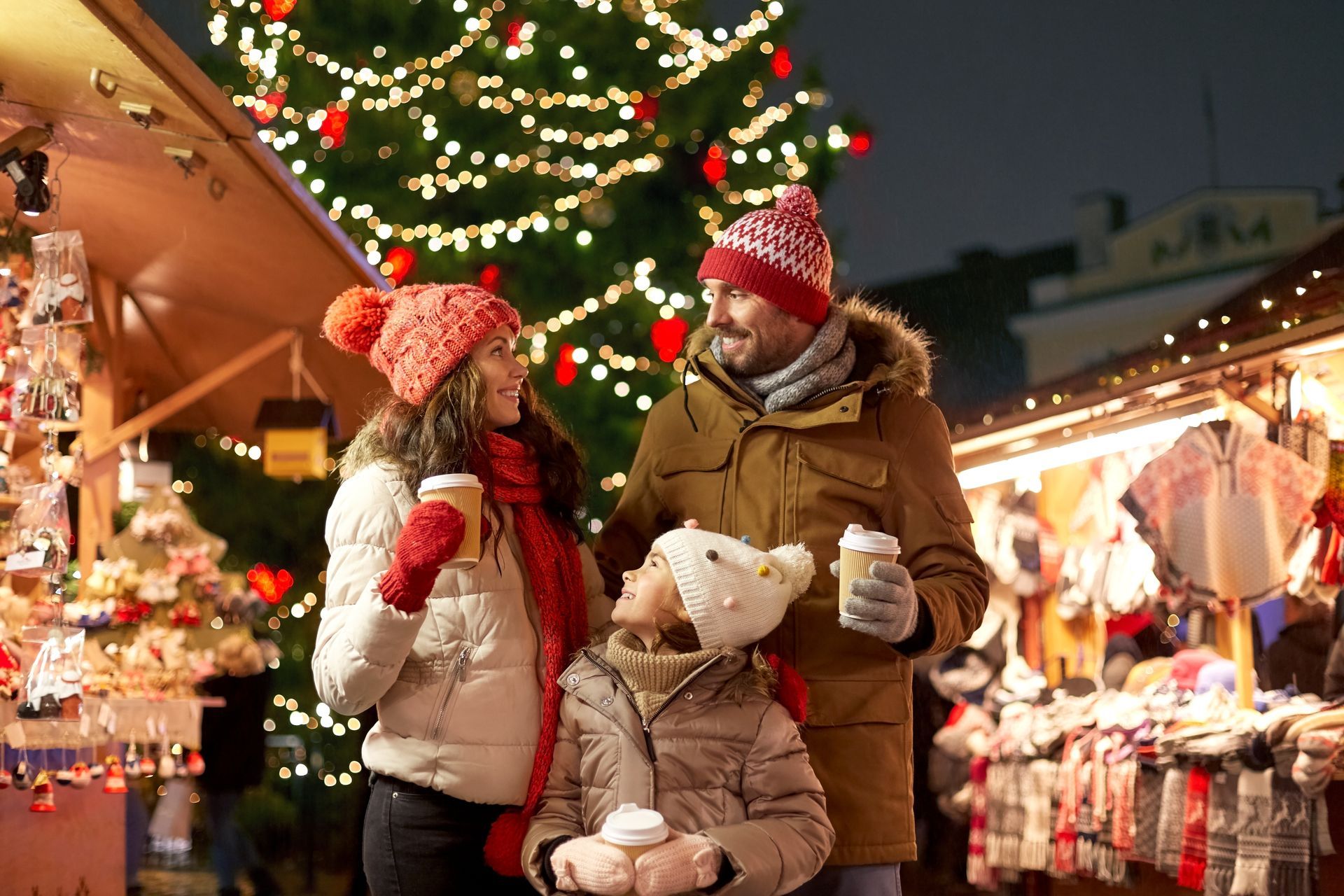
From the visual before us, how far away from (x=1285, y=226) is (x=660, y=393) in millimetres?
16016

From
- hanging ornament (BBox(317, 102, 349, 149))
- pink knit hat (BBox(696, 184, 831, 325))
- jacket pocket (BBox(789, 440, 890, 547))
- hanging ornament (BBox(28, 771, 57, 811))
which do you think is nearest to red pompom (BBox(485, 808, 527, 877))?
jacket pocket (BBox(789, 440, 890, 547))

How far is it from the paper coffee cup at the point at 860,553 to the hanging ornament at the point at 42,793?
2.86 meters

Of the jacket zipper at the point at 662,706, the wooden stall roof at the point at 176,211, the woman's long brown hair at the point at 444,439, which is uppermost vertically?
the wooden stall roof at the point at 176,211

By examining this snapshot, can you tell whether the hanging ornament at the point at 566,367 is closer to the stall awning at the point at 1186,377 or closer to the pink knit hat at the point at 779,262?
the stall awning at the point at 1186,377

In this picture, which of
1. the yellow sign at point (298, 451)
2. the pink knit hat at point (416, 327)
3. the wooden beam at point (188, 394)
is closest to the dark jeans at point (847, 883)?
the pink knit hat at point (416, 327)

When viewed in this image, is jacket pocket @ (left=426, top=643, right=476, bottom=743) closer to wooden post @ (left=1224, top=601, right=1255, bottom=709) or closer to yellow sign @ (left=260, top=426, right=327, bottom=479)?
wooden post @ (left=1224, top=601, right=1255, bottom=709)

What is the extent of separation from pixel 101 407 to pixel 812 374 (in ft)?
15.0

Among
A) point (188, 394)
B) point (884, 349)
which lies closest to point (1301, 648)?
point (884, 349)

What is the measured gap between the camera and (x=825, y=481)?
369 cm

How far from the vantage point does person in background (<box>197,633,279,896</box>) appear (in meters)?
8.80

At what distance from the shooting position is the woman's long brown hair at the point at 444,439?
11.2ft

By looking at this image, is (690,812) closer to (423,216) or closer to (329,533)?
(329,533)

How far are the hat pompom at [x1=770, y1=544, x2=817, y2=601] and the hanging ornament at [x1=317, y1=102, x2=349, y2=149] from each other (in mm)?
8099

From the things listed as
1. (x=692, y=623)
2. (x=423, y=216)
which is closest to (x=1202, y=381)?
(x=692, y=623)
